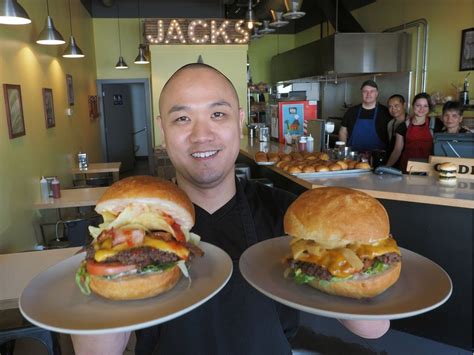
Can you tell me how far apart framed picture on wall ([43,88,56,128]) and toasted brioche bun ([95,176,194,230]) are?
448 centimetres

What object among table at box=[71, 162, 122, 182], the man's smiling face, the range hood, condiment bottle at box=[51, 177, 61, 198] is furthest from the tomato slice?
the range hood

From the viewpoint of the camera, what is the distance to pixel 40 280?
3.94ft

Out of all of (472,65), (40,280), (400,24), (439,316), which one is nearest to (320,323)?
(439,316)

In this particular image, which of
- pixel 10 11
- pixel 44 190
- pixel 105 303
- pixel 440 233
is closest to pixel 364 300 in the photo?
pixel 105 303

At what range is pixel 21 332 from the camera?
7.43 ft

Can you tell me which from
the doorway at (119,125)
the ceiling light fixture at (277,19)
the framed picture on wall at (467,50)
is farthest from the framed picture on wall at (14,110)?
the framed picture on wall at (467,50)

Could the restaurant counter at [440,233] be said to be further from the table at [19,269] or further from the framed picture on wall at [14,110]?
the framed picture on wall at [14,110]

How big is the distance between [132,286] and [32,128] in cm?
413

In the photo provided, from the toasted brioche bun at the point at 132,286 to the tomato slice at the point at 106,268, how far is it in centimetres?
2

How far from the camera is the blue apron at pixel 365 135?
5473mm

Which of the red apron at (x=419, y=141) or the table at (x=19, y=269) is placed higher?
the red apron at (x=419, y=141)

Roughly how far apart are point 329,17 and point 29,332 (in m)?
8.18

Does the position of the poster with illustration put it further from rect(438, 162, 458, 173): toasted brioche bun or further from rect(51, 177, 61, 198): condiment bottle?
rect(51, 177, 61, 198): condiment bottle

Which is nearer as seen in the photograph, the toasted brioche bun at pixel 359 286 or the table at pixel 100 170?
the toasted brioche bun at pixel 359 286
